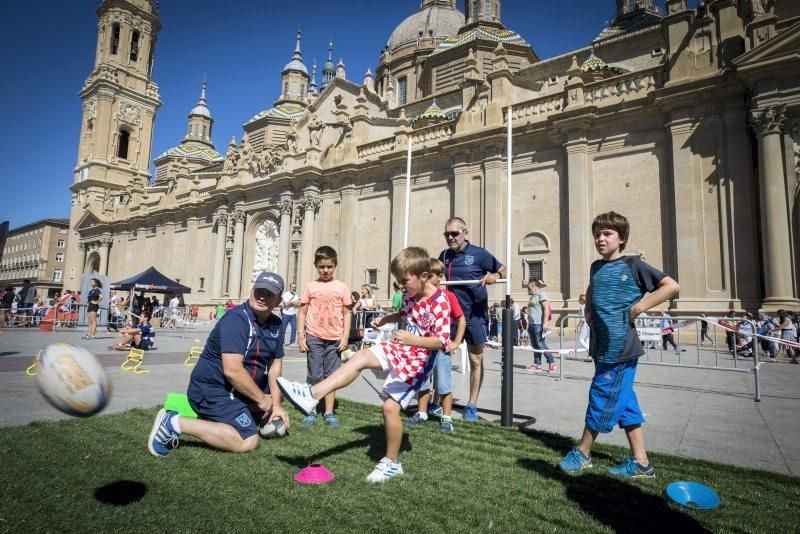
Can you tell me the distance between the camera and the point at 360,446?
3.75 m

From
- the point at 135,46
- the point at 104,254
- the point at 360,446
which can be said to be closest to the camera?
the point at 360,446

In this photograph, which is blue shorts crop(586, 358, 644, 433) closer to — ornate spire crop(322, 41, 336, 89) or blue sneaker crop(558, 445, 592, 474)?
blue sneaker crop(558, 445, 592, 474)

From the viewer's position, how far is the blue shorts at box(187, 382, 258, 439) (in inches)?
134

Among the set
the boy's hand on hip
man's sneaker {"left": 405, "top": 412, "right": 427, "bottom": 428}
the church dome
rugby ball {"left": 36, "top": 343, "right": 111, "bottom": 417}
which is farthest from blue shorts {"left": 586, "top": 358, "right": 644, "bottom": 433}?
the church dome

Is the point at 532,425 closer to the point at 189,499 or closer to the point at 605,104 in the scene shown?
the point at 189,499

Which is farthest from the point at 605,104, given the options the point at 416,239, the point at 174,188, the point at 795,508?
the point at 174,188

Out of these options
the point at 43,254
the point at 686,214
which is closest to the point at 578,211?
the point at 686,214

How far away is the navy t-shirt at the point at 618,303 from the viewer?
3170 mm

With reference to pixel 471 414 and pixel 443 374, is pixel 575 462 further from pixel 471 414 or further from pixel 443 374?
pixel 443 374

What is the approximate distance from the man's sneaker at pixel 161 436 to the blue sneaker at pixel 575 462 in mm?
2940

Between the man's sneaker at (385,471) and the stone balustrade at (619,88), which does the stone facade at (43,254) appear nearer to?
the stone balustrade at (619,88)

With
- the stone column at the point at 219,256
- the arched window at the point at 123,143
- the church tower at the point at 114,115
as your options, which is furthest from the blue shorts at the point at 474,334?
the arched window at the point at 123,143

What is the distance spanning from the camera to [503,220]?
1922 cm

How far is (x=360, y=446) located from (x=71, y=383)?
7.23 ft
